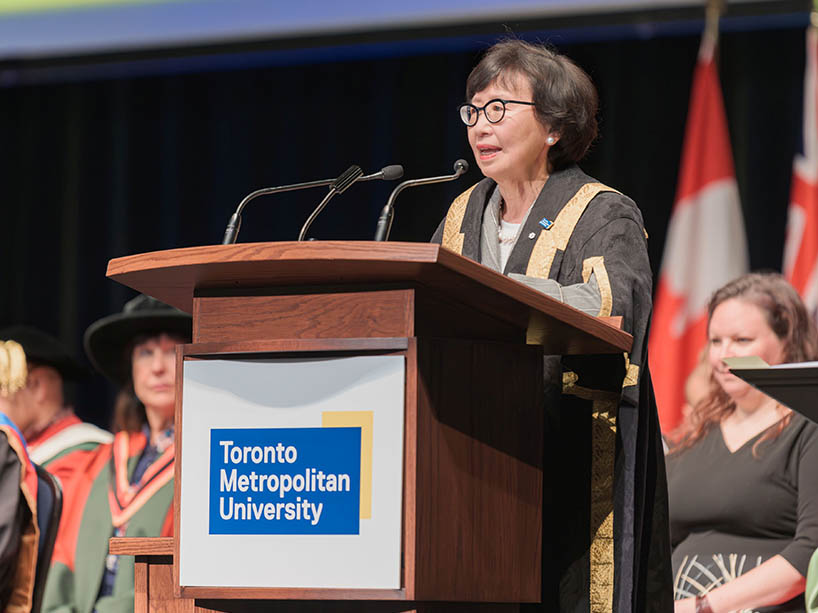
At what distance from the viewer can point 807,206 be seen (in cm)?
453

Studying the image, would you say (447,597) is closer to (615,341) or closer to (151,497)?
(615,341)

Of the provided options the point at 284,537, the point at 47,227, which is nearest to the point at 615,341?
the point at 284,537

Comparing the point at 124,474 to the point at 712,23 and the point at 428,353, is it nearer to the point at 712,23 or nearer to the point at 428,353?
the point at 712,23

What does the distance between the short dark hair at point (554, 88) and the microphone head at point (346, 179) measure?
31cm

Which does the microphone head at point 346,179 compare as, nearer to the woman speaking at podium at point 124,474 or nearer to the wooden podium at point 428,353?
the wooden podium at point 428,353

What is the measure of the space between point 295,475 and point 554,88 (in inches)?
37.2

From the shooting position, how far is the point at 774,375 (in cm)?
192

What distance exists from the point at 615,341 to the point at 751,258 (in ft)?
10.4

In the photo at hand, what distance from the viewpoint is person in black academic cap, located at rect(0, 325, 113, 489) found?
15.5 feet

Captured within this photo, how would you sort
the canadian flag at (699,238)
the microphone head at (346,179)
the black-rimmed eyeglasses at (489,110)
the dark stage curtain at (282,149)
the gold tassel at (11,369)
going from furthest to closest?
1. the dark stage curtain at (282,149)
2. the canadian flag at (699,238)
3. the gold tassel at (11,369)
4. the black-rimmed eyeglasses at (489,110)
5. the microphone head at (346,179)

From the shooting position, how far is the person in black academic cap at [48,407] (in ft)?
15.5

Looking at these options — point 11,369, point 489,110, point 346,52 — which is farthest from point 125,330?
point 489,110

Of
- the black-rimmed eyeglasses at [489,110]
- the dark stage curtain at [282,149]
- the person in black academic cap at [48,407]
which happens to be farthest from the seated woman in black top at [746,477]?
the person in black academic cap at [48,407]

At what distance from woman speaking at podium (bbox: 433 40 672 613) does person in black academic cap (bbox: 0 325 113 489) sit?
2.78 meters
